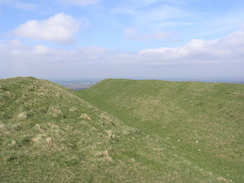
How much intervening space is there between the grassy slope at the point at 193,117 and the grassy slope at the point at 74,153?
14.1 feet

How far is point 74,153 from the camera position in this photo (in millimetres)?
13820

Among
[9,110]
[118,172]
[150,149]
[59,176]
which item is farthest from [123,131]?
[9,110]

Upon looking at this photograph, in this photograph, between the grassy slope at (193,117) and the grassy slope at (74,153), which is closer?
the grassy slope at (74,153)

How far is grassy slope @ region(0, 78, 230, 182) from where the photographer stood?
445 inches

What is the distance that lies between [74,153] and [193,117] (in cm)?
2265

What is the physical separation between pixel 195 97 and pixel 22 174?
34.2 meters

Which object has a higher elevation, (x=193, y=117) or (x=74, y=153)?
(x=74, y=153)

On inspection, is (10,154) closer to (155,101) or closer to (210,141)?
(210,141)

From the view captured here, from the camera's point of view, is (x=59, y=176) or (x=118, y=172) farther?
(x=118, y=172)

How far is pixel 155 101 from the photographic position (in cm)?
3956

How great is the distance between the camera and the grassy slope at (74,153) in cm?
1130

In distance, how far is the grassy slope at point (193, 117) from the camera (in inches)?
800

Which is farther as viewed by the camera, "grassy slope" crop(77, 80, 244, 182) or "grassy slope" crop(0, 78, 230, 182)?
"grassy slope" crop(77, 80, 244, 182)

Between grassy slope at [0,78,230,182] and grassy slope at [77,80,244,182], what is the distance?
4.29 meters
